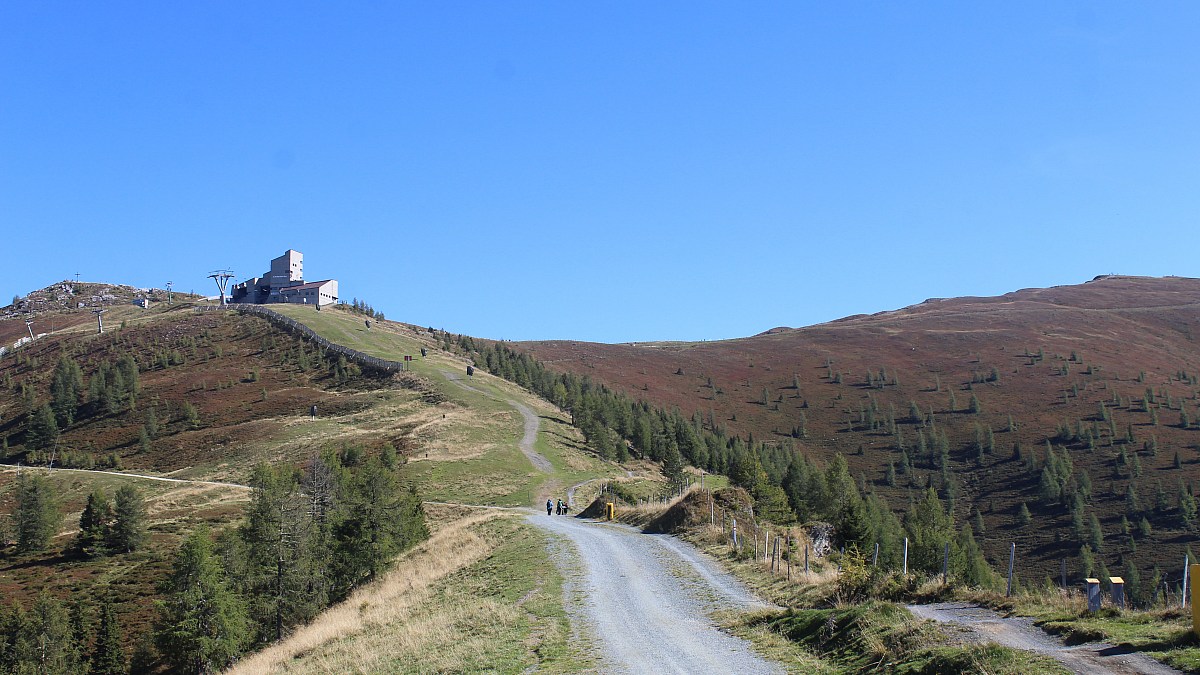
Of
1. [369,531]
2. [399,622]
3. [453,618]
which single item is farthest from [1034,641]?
[369,531]

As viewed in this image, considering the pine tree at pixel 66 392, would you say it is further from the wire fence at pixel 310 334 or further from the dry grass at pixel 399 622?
the dry grass at pixel 399 622

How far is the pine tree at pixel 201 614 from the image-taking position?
38562mm

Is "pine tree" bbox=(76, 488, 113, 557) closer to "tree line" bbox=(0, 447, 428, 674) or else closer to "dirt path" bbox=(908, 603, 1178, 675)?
"tree line" bbox=(0, 447, 428, 674)

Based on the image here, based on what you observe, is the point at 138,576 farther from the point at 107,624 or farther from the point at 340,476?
the point at 340,476

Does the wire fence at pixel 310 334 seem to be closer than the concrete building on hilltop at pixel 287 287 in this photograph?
Yes

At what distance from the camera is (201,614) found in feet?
128

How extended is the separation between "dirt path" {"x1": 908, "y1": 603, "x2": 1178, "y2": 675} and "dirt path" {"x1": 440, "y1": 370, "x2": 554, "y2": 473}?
176 feet

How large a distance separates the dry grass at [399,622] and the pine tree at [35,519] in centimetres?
3604

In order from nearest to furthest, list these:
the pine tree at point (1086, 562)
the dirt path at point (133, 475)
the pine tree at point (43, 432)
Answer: the dirt path at point (133, 475)
the pine tree at point (43, 432)
the pine tree at point (1086, 562)

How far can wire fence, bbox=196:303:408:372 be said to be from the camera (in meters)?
106

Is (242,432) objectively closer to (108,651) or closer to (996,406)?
(108,651)

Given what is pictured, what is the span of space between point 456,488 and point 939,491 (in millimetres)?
95653

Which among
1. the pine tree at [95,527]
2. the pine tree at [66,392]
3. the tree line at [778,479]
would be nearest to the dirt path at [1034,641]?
the tree line at [778,479]

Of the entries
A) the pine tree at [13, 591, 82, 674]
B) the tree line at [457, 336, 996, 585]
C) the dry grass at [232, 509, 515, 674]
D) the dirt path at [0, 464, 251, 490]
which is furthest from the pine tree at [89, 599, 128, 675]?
the tree line at [457, 336, 996, 585]
